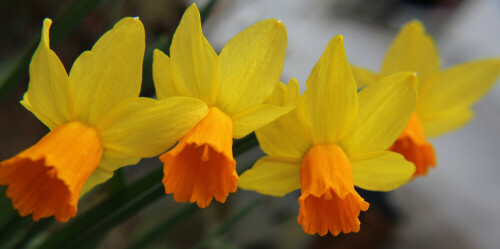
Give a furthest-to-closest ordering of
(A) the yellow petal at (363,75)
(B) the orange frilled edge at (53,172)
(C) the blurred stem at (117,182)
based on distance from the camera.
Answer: (A) the yellow petal at (363,75) < (C) the blurred stem at (117,182) < (B) the orange frilled edge at (53,172)

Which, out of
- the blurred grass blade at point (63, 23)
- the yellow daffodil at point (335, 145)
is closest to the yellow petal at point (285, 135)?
the yellow daffodil at point (335, 145)

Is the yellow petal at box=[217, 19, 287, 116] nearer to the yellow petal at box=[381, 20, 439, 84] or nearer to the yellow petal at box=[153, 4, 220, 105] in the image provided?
the yellow petal at box=[153, 4, 220, 105]

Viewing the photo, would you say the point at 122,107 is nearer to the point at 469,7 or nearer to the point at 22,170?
the point at 22,170

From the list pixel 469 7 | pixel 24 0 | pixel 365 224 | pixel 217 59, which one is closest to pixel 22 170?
pixel 217 59

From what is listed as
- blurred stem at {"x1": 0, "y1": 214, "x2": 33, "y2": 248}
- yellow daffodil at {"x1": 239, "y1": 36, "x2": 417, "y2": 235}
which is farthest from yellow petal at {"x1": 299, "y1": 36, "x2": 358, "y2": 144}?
blurred stem at {"x1": 0, "y1": 214, "x2": 33, "y2": 248}

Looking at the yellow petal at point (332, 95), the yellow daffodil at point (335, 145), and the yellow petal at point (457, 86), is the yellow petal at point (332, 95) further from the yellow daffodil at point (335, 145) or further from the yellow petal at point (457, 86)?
the yellow petal at point (457, 86)

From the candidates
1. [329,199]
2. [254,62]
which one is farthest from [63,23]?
[329,199]

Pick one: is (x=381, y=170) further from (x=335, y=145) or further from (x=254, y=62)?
(x=254, y=62)

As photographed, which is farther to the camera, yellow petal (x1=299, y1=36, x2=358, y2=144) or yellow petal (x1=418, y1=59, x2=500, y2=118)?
yellow petal (x1=418, y1=59, x2=500, y2=118)
